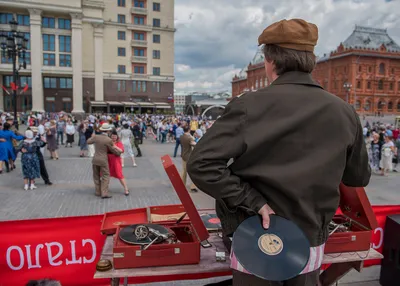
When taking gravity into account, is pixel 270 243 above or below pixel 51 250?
above

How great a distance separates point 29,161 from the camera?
9477mm

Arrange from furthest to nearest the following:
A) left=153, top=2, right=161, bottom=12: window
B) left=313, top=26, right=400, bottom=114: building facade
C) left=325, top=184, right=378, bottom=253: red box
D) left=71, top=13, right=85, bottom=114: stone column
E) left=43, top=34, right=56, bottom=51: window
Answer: left=313, top=26, right=400, bottom=114: building facade < left=153, top=2, right=161, bottom=12: window < left=43, top=34, right=56, bottom=51: window < left=71, top=13, right=85, bottom=114: stone column < left=325, top=184, right=378, bottom=253: red box

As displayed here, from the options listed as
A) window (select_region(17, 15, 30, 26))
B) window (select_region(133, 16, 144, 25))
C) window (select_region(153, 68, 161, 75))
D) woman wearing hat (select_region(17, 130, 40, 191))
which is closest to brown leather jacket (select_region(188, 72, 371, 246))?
woman wearing hat (select_region(17, 130, 40, 191))

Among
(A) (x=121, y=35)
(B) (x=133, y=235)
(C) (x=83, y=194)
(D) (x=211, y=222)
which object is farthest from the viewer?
(A) (x=121, y=35)

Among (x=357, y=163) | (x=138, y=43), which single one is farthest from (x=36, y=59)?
(x=357, y=163)

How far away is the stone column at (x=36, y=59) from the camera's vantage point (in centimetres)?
5144

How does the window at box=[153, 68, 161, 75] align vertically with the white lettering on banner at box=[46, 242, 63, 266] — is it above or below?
above

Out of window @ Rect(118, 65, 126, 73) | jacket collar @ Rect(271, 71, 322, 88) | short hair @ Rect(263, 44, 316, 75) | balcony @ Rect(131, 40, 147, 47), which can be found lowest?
jacket collar @ Rect(271, 71, 322, 88)

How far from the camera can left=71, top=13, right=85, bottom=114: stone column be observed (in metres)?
53.0

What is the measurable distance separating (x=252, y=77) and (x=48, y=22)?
70.4m

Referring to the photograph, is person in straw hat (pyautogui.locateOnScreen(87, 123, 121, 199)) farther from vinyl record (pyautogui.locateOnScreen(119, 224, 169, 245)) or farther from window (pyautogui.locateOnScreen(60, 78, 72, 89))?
window (pyautogui.locateOnScreen(60, 78, 72, 89))

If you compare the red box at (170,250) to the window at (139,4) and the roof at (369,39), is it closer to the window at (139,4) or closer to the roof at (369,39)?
the window at (139,4)

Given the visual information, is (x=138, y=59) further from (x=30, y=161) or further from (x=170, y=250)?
(x=170, y=250)

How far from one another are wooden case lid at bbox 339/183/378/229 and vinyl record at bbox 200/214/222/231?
1084 millimetres
